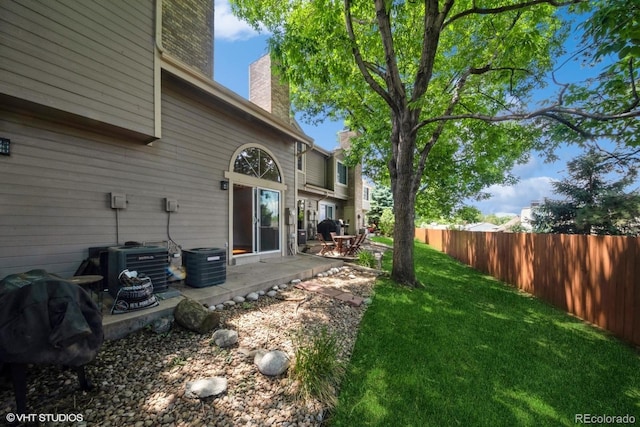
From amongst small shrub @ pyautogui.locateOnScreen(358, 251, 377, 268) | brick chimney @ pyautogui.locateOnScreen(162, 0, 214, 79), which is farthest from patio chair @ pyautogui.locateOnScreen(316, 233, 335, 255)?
brick chimney @ pyautogui.locateOnScreen(162, 0, 214, 79)

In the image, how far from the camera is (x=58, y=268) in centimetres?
390

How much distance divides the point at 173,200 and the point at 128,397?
12.9ft

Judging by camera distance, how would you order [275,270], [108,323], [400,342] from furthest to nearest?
[275,270], [400,342], [108,323]

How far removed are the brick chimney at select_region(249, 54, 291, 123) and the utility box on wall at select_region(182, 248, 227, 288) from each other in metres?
6.41

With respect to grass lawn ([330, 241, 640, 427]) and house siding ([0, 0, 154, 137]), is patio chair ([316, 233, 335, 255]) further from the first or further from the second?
house siding ([0, 0, 154, 137])

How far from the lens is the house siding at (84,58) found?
313 centimetres

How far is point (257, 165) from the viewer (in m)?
7.41

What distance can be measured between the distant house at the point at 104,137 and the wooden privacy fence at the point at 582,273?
7349 millimetres

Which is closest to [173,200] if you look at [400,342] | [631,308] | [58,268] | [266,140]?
[58,268]

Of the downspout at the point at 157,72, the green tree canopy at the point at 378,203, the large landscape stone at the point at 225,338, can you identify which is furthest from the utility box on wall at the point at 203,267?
the green tree canopy at the point at 378,203

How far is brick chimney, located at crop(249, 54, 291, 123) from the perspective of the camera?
9.56 m

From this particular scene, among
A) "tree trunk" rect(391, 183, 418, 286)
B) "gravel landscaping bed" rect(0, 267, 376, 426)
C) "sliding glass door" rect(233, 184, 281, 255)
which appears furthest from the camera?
"sliding glass door" rect(233, 184, 281, 255)

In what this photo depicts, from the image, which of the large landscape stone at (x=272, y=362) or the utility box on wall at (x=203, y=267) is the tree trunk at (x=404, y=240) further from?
the large landscape stone at (x=272, y=362)

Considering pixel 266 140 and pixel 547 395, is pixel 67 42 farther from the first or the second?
pixel 547 395
